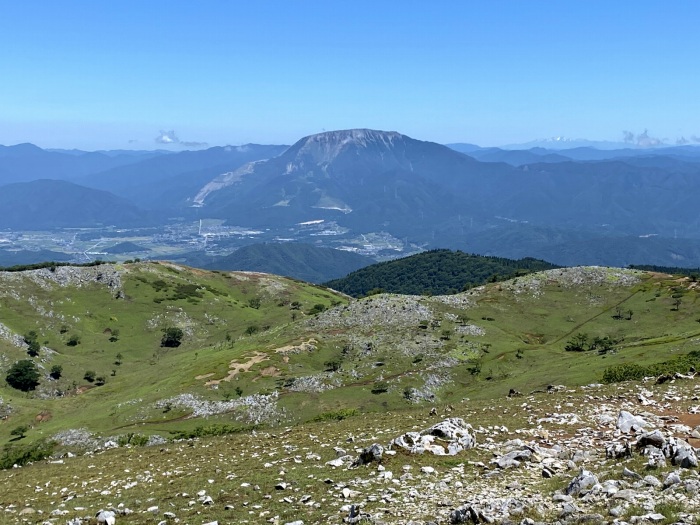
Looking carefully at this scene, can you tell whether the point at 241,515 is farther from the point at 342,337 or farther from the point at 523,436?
the point at 342,337

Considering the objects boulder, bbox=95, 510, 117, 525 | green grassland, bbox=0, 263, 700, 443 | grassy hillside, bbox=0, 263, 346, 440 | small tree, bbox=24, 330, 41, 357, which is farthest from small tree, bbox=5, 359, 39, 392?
boulder, bbox=95, 510, 117, 525

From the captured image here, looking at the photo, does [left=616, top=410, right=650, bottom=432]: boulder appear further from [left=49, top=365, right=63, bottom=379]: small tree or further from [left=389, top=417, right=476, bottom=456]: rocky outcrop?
[left=49, top=365, right=63, bottom=379]: small tree

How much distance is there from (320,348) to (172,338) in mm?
71328

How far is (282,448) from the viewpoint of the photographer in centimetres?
3338

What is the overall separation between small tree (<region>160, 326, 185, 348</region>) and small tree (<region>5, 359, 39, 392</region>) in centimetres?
4101

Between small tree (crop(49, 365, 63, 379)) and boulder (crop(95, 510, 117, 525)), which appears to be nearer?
boulder (crop(95, 510, 117, 525))

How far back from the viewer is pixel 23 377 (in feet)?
375

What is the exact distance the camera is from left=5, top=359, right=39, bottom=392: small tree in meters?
114

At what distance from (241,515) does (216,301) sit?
17649 cm

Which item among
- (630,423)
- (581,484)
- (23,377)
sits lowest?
(23,377)

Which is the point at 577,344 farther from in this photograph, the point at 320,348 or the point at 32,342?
the point at 32,342

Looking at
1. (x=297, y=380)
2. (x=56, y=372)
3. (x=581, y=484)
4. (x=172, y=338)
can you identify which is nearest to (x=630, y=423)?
(x=581, y=484)

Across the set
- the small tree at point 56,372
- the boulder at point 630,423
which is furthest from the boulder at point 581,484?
the small tree at point 56,372

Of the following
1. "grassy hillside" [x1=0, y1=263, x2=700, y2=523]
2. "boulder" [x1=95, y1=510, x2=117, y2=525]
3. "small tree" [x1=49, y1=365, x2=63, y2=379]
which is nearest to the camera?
"boulder" [x1=95, y1=510, x2=117, y2=525]
